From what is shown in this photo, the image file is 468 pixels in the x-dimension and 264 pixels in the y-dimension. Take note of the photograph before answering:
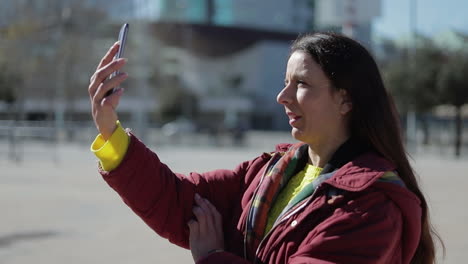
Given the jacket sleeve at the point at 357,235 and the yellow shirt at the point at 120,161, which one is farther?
the yellow shirt at the point at 120,161

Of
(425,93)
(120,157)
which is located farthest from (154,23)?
(120,157)

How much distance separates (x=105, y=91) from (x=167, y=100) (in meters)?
56.9

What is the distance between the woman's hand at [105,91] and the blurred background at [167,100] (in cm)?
75

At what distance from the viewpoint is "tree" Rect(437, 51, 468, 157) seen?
2223cm

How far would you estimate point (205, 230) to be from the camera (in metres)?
1.81

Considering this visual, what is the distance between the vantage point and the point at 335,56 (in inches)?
63.5

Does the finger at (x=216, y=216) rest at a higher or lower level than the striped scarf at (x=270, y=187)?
lower

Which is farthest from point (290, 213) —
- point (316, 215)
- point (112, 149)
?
point (112, 149)

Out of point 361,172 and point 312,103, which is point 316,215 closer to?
point 361,172

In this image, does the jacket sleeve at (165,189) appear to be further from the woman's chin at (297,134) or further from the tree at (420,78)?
the tree at (420,78)

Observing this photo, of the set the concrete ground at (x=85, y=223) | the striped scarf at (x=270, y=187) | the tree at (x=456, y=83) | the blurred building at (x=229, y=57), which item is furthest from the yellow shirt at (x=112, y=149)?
the blurred building at (x=229, y=57)

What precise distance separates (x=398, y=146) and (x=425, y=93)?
2436 centimetres

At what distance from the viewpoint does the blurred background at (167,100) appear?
6.37 m

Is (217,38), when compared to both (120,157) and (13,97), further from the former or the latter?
(120,157)
